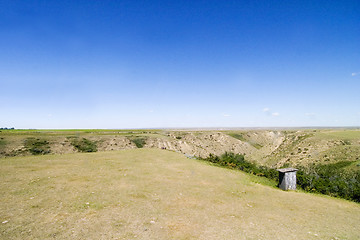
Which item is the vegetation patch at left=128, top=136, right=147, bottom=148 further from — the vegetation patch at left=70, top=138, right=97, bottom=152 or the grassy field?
the grassy field

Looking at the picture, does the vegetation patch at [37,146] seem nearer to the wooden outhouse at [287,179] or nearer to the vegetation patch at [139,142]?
the vegetation patch at [139,142]

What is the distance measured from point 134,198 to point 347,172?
25.5 meters

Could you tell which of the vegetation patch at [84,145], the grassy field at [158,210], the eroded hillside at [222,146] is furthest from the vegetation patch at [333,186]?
the vegetation patch at [84,145]

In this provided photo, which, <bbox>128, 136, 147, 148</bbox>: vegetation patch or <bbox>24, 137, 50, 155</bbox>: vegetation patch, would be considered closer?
<bbox>24, 137, 50, 155</bbox>: vegetation patch

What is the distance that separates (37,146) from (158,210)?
1664 inches

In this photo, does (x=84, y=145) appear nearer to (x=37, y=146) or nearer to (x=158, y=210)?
(x=37, y=146)

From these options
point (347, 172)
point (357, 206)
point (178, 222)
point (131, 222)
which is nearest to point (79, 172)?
point (131, 222)

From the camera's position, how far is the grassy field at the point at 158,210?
784 centimetres

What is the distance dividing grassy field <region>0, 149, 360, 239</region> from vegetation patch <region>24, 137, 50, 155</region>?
2255 cm

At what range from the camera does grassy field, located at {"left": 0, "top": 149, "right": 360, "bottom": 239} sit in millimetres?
7844

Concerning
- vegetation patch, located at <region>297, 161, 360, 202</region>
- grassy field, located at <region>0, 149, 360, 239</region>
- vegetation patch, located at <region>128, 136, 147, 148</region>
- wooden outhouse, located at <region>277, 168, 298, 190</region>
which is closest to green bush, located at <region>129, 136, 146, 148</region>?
vegetation patch, located at <region>128, 136, 147, 148</region>

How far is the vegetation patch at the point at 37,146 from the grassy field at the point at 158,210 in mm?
22552

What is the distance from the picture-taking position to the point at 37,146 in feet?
129

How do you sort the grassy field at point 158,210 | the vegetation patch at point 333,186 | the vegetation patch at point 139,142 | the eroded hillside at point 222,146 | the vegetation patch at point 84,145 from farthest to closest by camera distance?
the vegetation patch at point 139,142 < the vegetation patch at point 84,145 < the eroded hillside at point 222,146 < the vegetation patch at point 333,186 < the grassy field at point 158,210
